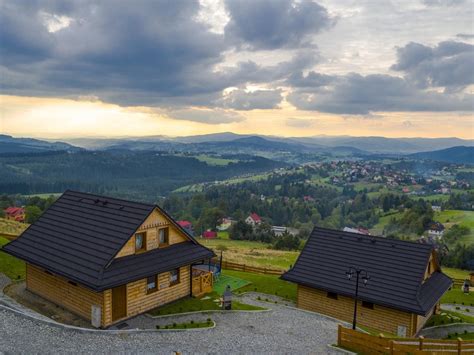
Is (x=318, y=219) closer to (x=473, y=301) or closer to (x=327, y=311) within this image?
(x=473, y=301)

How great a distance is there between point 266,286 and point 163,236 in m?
10.6

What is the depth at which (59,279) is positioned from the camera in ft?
69.0

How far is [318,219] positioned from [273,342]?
13480 cm

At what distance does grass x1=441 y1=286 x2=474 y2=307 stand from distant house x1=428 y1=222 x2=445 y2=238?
80910mm

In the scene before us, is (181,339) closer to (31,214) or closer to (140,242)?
(140,242)

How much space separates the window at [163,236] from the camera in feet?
75.0

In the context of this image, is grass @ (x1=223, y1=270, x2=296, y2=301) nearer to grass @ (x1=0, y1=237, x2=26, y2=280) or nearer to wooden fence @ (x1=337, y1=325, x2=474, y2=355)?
wooden fence @ (x1=337, y1=325, x2=474, y2=355)

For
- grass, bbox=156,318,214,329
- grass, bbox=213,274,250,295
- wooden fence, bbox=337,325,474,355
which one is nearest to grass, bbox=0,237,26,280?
grass, bbox=156,318,214,329

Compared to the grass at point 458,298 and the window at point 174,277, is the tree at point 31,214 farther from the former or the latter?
the grass at point 458,298

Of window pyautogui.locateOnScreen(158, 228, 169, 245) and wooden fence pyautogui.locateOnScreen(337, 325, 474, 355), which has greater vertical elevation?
window pyautogui.locateOnScreen(158, 228, 169, 245)

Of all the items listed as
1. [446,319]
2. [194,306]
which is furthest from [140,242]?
[446,319]

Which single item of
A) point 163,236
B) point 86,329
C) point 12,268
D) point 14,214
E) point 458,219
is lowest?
point 458,219

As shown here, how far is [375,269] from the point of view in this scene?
2333 cm

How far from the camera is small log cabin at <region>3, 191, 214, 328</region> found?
1909 cm
